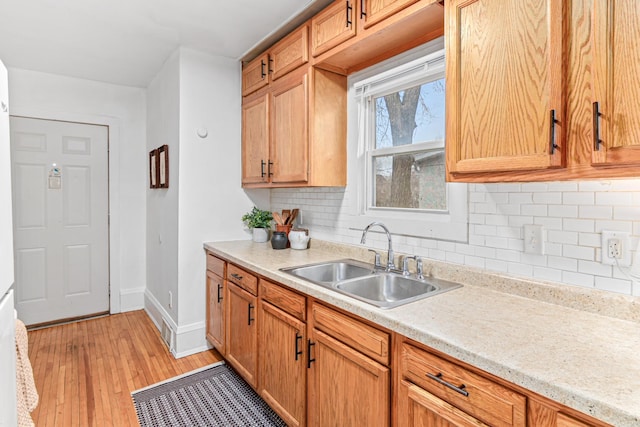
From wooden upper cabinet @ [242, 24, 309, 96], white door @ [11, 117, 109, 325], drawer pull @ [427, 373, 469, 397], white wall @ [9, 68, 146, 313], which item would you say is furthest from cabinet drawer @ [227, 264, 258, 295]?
white door @ [11, 117, 109, 325]

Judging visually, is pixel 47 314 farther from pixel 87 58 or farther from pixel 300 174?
pixel 300 174

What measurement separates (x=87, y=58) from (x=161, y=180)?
121cm

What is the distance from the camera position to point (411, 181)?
2.12 metres

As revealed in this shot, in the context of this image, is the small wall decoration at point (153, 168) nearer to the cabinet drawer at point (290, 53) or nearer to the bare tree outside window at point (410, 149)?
the cabinet drawer at point (290, 53)

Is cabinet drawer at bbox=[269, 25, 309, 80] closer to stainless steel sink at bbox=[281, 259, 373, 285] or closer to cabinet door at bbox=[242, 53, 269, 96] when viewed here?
cabinet door at bbox=[242, 53, 269, 96]

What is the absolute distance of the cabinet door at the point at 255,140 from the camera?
2.75m

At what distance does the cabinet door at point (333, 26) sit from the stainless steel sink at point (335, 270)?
4.23 ft

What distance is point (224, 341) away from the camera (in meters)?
2.59

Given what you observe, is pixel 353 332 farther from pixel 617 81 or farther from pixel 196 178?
pixel 196 178

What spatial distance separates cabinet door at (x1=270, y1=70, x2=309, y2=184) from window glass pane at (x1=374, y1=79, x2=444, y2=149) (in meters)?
0.48

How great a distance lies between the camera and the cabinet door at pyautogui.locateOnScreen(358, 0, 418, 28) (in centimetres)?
165

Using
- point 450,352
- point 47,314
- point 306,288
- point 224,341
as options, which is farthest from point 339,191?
point 47,314

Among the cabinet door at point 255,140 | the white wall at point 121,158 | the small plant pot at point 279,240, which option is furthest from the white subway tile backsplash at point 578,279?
the white wall at point 121,158

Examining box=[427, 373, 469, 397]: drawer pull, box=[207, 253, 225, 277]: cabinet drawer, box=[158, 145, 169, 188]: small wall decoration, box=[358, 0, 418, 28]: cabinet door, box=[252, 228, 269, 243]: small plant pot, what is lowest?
box=[427, 373, 469, 397]: drawer pull
